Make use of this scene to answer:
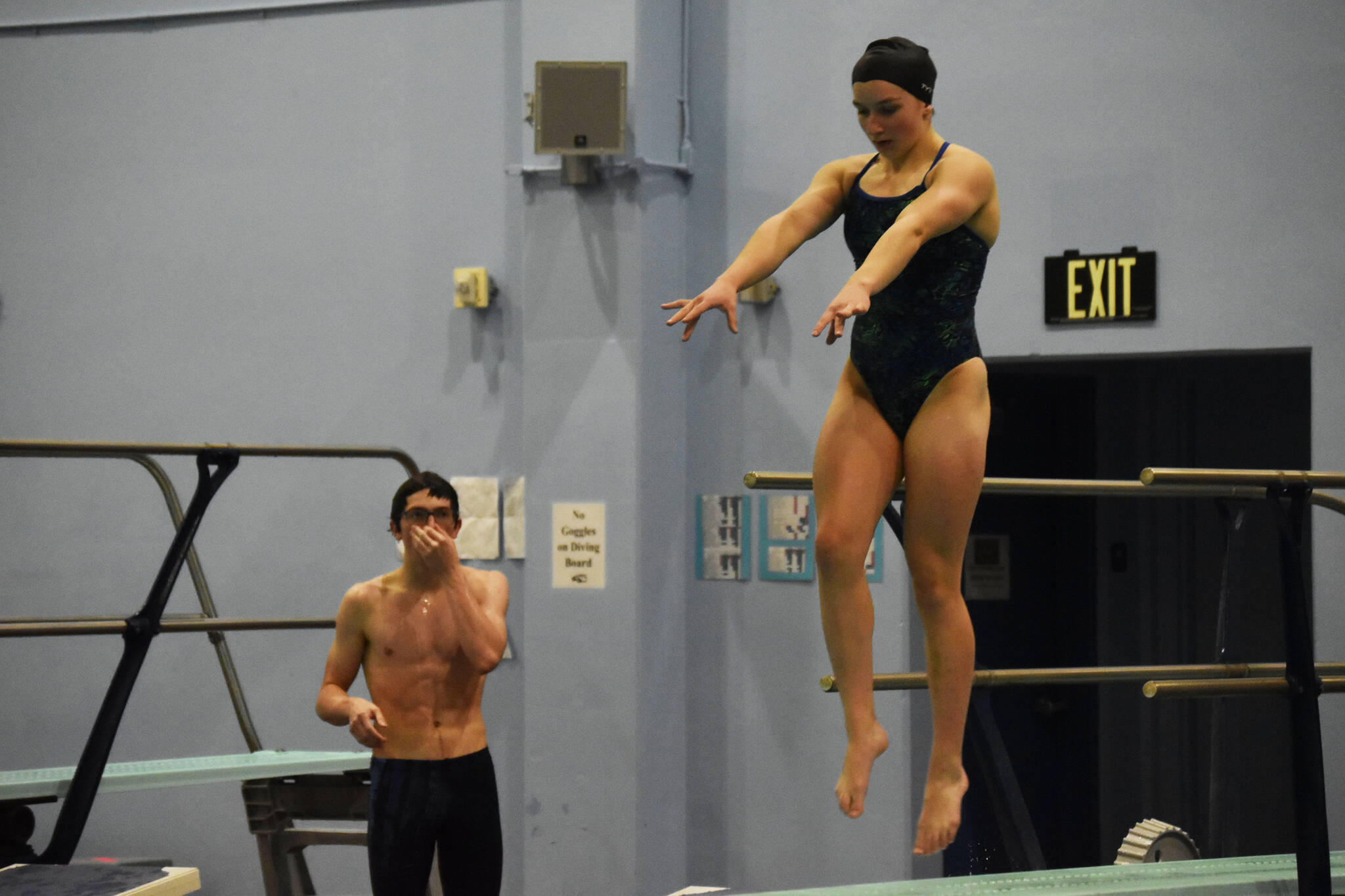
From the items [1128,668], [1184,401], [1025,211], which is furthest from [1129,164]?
[1128,668]

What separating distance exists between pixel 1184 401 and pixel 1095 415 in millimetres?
444

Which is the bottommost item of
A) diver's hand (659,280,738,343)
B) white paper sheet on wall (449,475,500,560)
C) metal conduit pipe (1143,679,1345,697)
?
metal conduit pipe (1143,679,1345,697)

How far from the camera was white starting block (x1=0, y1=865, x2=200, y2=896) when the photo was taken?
240 centimetres

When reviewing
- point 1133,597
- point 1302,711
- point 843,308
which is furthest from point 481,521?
point 843,308

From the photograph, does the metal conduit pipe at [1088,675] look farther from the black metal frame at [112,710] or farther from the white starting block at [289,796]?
the white starting block at [289,796]

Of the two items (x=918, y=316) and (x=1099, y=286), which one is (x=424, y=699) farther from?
(x=1099, y=286)

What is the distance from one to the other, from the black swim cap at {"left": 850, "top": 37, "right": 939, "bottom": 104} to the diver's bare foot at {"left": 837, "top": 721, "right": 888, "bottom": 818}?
1152 mm

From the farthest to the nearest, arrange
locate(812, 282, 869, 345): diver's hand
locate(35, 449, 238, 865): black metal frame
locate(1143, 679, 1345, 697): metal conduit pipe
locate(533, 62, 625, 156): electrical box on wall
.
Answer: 1. locate(533, 62, 625, 156): electrical box on wall
2. locate(35, 449, 238, 865): black metal frame
3. locate(1143, 679, 1345, 697): metal conduit pipe
4. locate(812, 282, 869, 345): diver's hand

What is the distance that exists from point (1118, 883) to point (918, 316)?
1292mm

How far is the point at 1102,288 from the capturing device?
522 centimetres

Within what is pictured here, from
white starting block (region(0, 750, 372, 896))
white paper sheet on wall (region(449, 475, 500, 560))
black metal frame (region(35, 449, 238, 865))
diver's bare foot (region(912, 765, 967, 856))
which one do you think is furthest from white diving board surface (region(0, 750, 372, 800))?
diver's bare foot (region(912, 765, 967, 856))

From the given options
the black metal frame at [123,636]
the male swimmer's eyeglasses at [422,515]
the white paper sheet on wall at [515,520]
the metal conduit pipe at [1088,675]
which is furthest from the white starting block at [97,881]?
the white paper sheet on wall at [515,520]

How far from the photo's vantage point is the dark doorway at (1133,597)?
6723 millimetres

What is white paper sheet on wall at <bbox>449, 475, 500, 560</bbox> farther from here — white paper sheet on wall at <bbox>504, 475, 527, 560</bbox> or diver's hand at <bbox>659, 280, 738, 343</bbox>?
diver's hand at <bbox>659, 280, 738, 343</bbox>
